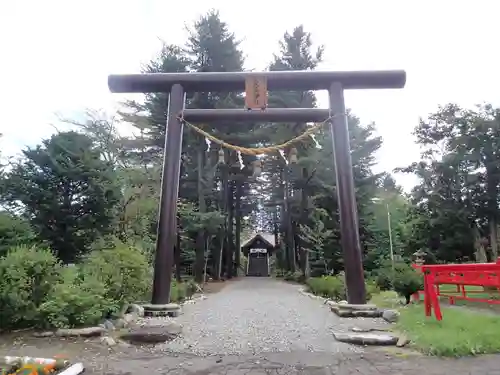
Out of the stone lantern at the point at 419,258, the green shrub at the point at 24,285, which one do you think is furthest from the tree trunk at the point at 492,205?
the green shrub at the point at 24,285

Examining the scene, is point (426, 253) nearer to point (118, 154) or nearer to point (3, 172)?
point (118, 154)

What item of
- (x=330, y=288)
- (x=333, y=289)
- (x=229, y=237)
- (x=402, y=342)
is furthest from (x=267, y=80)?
(x=229, y=237)

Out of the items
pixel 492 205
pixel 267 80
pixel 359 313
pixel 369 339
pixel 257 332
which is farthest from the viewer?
pixel 492 205

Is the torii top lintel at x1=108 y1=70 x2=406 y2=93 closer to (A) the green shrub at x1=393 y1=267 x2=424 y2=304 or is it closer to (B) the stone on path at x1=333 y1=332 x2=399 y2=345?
(A) the green shrub at x1=393 y1=267 x2=424 y2=304

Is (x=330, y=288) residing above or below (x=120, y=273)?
below

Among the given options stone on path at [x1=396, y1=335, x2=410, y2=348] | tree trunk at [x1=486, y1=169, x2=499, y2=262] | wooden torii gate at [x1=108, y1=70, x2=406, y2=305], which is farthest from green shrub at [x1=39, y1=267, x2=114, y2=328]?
tree trunk at [x1=486, y1=169, x2=499, y2=262]

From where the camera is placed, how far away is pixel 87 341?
17.2ft

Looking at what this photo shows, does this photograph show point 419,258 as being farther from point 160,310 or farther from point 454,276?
point 160,310

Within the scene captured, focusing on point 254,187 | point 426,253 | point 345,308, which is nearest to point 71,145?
point 345,308

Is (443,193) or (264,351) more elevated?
(443,193)

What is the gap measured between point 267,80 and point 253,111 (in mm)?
727

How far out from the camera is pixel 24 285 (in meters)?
5.76

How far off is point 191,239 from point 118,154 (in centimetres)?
734

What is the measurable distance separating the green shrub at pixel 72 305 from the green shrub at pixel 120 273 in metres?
0.50
